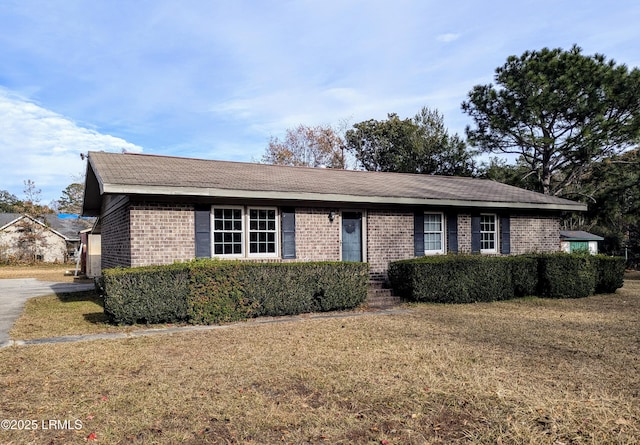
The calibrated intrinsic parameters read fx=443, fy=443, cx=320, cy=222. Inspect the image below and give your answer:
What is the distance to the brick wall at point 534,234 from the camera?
589 inches

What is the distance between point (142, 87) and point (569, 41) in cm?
2200

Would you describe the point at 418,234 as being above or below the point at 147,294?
above

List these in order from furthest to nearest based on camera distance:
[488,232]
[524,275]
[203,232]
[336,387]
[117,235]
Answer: [488,232], [524,275], [117,235], [203,232], [336,387]

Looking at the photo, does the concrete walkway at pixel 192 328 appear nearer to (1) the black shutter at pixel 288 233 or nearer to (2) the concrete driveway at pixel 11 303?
(2) the concrete driveway at pixel 11 303

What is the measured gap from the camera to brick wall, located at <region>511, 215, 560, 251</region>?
15.0m

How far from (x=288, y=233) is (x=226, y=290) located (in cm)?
304

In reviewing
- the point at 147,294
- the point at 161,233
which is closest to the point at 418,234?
the point at 161,233

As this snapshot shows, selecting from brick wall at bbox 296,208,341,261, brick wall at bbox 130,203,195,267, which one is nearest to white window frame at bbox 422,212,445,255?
brick wall at bbox 296,208,341,261

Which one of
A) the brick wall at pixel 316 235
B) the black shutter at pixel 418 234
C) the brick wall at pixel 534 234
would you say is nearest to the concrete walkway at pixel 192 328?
the brick wall at pixel 316 235

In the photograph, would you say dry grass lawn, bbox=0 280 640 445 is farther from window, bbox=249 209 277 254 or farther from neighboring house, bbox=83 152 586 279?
window, bbox=249 209 277 254

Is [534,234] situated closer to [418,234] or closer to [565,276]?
[565,276]

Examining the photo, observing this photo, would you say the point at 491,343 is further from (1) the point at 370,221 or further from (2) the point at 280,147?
(2) the point at 280,147

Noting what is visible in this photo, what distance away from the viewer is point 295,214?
11539mm

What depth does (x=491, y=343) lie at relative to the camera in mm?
6730
